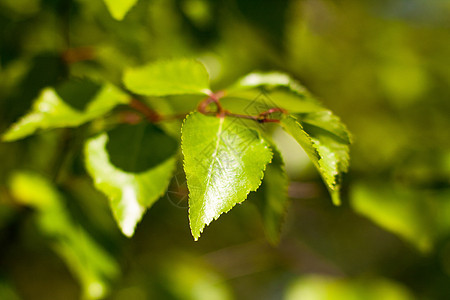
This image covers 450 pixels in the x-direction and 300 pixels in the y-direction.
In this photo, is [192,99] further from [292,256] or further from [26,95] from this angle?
[292,256]

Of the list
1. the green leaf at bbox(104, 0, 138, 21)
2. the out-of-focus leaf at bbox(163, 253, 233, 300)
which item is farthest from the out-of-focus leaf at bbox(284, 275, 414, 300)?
the green leaf at bbox(104, 0, 138, 21)

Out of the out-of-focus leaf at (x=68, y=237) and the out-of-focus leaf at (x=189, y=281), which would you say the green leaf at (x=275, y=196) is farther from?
the out-of-focus leaf at (x=189, y=281)

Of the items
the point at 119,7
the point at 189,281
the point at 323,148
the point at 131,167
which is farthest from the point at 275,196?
the point at 189,281

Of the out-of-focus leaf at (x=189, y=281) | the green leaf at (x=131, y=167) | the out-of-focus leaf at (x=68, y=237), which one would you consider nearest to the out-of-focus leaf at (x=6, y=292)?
the out-of-focus leaf at (x=68, y=237)

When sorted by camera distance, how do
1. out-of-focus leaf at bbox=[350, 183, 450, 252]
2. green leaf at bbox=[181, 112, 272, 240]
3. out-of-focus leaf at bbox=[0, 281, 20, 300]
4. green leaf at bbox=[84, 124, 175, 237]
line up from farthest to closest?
1. out-of-focus leaf at bbox=[0, 281, 20, 300]
2. out-of-focus leaf at bbox=[350, 183, 450, 252]
3. green leaf at bbox=[84, 124, 175, 237]
4. green leaf at bbox=[181, 112, 272, 240]

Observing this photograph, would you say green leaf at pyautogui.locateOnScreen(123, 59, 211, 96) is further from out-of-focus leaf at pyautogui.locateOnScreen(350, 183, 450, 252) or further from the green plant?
out-of-focus leaf at pyautogui.locateOnScreen(350, 183, 450, 252)

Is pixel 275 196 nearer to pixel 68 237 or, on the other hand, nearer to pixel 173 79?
pixel 173 79
